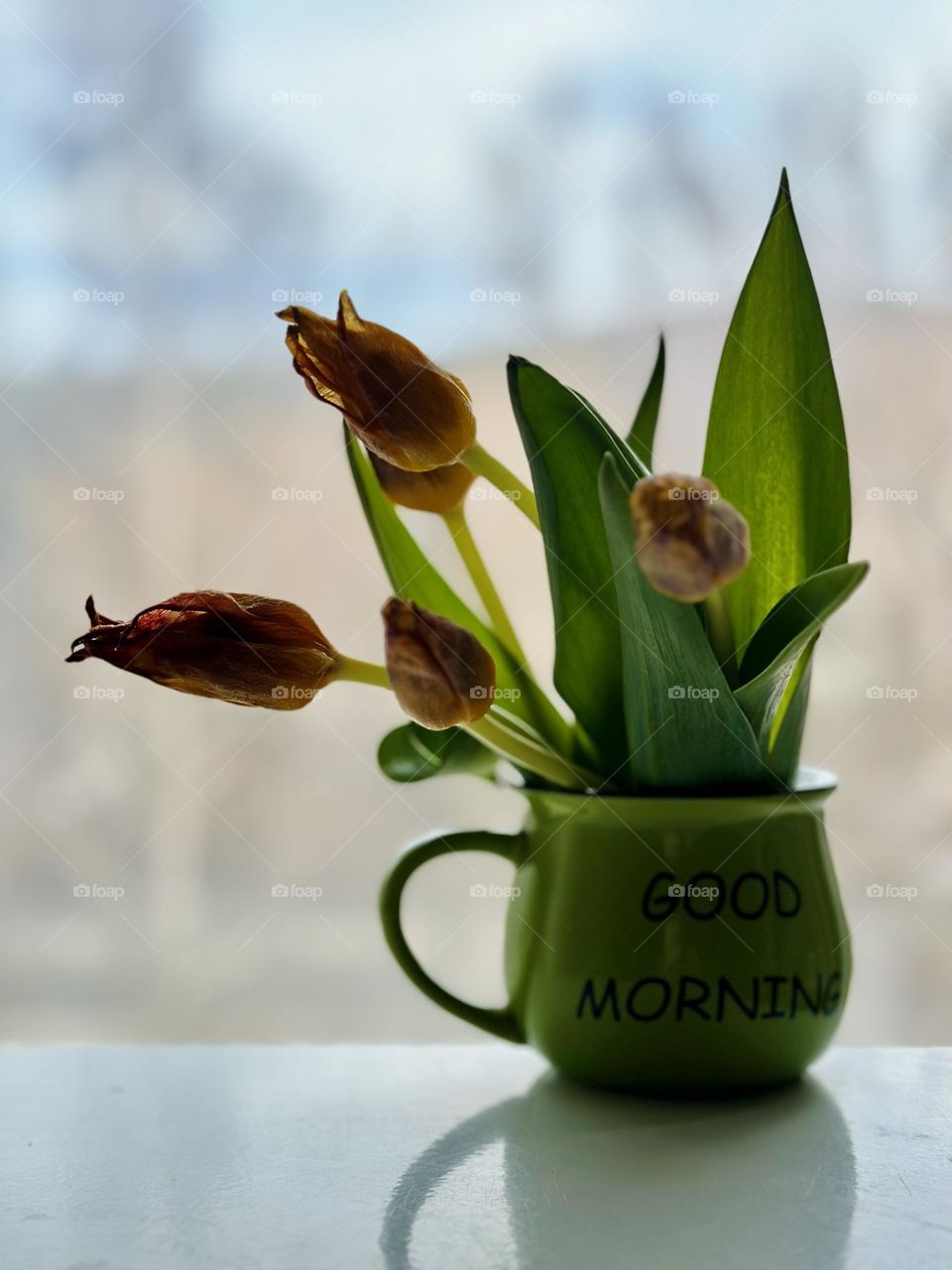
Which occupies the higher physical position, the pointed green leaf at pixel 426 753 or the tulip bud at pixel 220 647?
the tulip bud at pixel 220 647

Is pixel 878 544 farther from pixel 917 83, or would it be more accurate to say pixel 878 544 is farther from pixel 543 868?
pixel 543 868

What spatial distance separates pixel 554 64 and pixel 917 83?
261 millimetres

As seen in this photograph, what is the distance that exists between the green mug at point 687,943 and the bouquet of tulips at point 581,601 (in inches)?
0.7

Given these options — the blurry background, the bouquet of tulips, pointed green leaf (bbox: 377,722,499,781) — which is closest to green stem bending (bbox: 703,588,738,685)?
the bouquet of tulips

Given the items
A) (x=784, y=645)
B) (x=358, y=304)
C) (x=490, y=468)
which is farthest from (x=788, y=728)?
(x=358, y=304)

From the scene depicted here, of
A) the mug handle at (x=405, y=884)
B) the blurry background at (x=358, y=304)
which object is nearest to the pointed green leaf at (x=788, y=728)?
the mug handle at (x=405, y=884)

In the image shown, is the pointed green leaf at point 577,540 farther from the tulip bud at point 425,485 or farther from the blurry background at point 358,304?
the blurry background at point 358,304

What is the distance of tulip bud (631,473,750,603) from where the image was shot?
1.09ft

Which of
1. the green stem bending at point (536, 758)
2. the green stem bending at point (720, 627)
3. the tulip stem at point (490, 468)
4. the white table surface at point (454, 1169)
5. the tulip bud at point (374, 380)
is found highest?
the tulip bud at point (374, 380)

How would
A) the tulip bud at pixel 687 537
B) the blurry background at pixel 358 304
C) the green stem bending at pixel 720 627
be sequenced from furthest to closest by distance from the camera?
the blurry background at pixel 358 304 < the green stem bending at pixel 720 627 < the tulip bud at pixel 687 537

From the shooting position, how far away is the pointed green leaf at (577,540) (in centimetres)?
44

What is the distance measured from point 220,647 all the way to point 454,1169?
20 centimetres

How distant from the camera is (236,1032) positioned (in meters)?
0.90

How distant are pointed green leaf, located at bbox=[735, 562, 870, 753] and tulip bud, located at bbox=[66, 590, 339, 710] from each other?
6.2 inches
